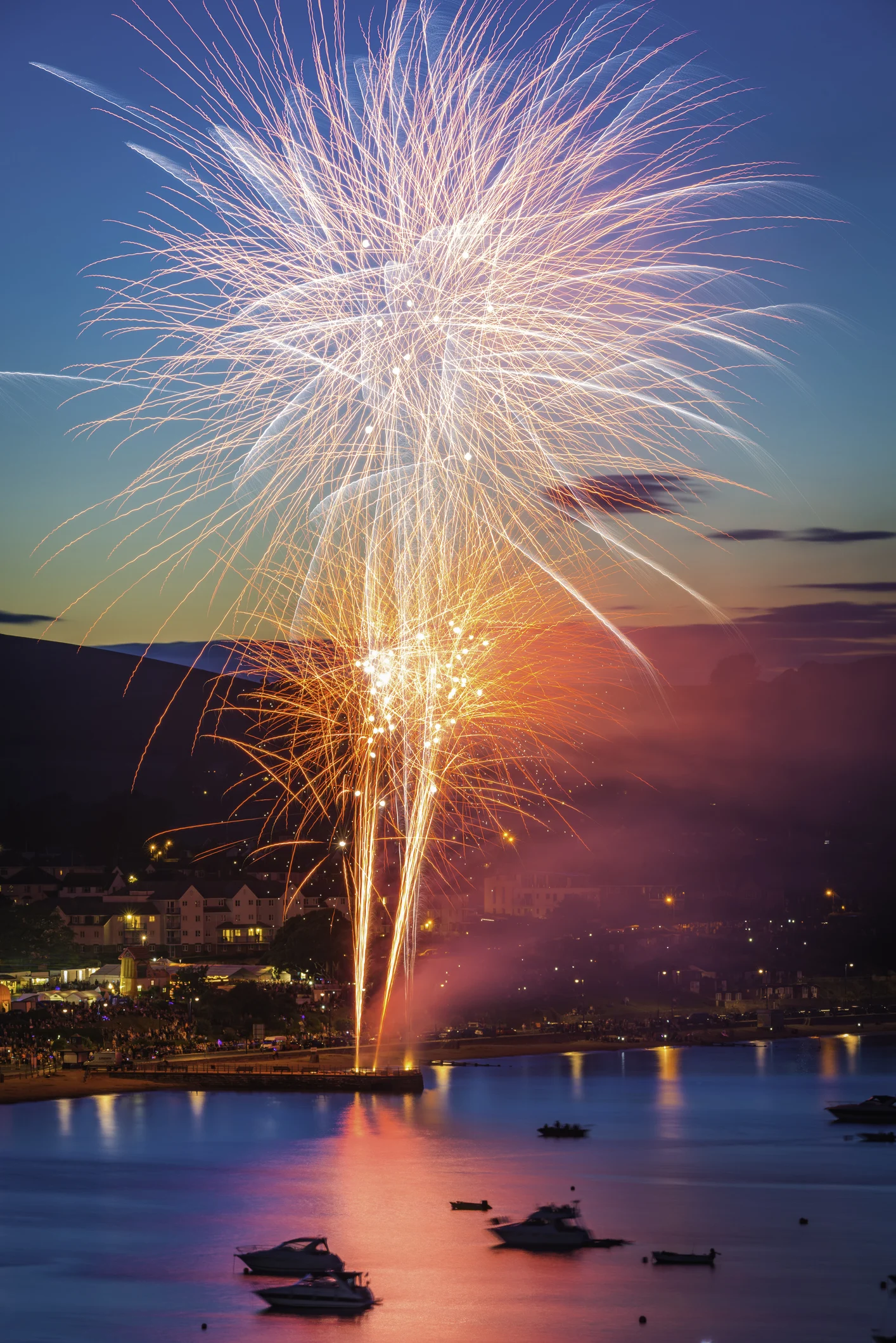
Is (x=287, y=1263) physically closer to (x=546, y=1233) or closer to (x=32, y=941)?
(x=546, y=1233)

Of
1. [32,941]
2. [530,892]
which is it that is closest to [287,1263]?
[32,941]

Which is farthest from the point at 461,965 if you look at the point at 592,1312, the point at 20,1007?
the point at 592,1312

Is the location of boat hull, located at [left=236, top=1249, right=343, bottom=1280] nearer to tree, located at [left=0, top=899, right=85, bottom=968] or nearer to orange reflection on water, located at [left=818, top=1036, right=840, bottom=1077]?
tree, located at [left=0, top=899, right=85, bottom=968]

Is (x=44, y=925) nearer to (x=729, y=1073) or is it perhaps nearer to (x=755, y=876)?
(x=729, y=1073)

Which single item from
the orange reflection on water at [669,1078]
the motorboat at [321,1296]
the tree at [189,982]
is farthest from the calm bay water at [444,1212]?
the tree at [189,982]

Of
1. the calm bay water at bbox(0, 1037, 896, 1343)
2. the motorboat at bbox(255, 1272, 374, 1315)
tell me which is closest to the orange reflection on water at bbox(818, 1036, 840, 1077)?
the calm bay water at bbox(0, 1037, 896, 1343)
